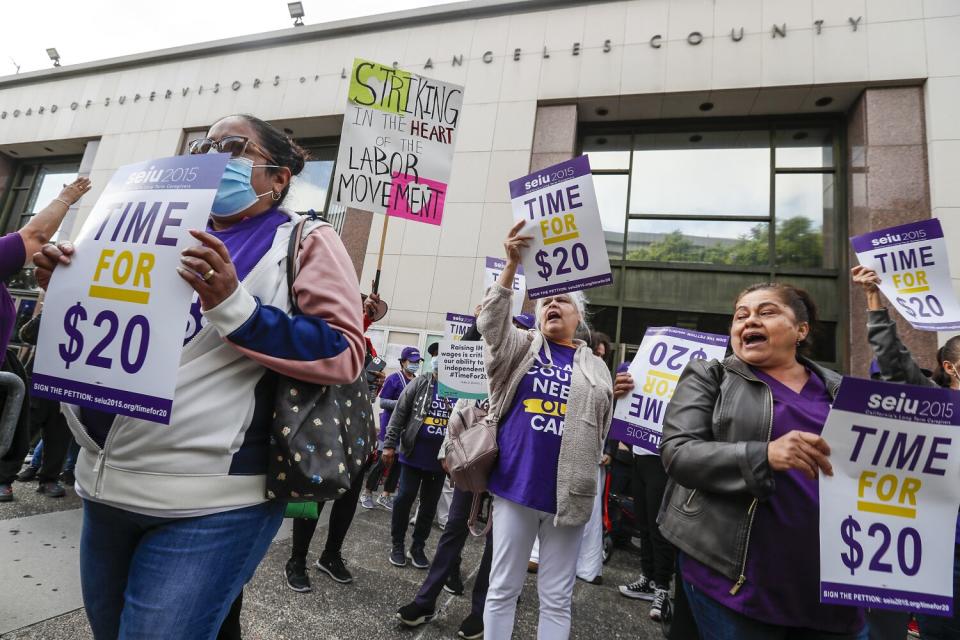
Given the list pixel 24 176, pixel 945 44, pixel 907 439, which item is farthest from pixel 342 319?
pixel 24 176

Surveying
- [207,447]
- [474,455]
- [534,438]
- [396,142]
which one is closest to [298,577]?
[474,455]

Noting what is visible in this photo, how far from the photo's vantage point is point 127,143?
1257 centimetres

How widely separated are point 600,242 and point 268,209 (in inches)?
69.6

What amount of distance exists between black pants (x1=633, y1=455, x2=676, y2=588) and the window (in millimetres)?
4276

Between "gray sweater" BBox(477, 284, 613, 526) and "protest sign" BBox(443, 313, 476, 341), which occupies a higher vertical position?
"protest sign" BBox(443, 313, 476, 341)

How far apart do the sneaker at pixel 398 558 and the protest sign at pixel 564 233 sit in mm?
2771

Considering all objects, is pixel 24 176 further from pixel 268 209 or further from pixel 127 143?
pixel 268 209

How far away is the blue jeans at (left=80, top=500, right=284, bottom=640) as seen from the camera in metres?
1.15

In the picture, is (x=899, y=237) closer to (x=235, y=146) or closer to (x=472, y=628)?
(x=472, y=628)

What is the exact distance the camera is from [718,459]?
60.1 inches

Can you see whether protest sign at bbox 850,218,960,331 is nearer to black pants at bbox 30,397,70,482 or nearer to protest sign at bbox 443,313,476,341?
protest sign at bbox 443,313,476,341

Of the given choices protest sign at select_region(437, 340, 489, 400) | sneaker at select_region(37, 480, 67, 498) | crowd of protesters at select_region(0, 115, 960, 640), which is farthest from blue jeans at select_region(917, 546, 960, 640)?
sneaker at select_region(37, 480, 67, 498)

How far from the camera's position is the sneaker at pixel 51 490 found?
482 centimetres

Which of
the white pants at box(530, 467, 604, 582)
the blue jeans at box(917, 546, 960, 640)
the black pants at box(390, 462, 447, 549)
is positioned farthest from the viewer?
the white pants at box(530, 467, 604, 582)
